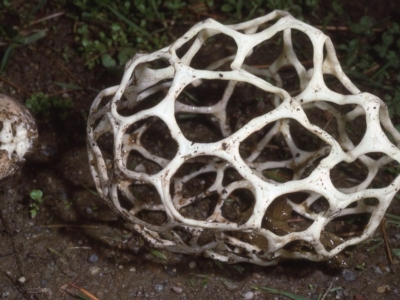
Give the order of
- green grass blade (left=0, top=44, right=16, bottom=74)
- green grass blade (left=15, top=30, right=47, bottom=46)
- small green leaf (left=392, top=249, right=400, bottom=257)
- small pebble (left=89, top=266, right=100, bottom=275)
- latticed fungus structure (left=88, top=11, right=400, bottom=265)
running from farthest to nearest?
green grass blade (left=15, top=30, right=47, bottom=46) < green grass blade (left=0, top=44, right=16, bottom=74) < small green leaf (left=392, top=249, right=400, bottom=257) < small pebble (left=89, top=266, right=100, bottom=275) < latticed fungus structure (left=88, top=11, right=400, bottom=265)

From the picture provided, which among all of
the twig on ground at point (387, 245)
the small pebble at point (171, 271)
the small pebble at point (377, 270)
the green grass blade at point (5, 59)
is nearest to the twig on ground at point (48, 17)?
the green grass blade at point (5, 59)

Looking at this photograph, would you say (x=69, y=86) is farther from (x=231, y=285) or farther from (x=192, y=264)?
(x=231, y=285)

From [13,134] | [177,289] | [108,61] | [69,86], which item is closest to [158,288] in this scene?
[177,289]

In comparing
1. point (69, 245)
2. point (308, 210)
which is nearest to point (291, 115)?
point (308, 210)

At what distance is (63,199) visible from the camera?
414 cm

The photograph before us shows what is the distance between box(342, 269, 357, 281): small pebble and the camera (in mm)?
3859

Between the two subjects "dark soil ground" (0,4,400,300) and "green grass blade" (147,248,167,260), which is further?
"green grass blade" (147,248,167,260)

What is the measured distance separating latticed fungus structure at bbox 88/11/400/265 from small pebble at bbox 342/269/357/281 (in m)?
0.21

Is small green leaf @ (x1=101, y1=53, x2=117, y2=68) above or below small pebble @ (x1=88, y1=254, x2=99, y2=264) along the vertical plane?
above

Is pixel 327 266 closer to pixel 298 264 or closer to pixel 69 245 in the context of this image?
pixel 298 264

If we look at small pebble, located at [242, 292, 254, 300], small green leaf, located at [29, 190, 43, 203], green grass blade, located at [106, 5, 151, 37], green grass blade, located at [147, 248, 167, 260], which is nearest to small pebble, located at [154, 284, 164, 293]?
green grass blade, located at [147, 248, 167, 260]

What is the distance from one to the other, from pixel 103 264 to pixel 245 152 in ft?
3.75

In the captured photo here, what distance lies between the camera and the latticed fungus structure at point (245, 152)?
321 centimetres

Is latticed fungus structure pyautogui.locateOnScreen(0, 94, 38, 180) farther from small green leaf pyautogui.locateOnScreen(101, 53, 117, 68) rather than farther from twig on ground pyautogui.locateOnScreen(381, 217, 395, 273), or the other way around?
twig on ground pyautogui.locateOnScreen(381, 217, 395, 273)
